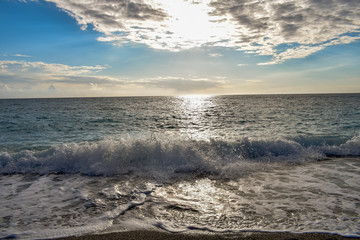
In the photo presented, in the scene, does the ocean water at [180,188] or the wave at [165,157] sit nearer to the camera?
the ocean water at [180,188]

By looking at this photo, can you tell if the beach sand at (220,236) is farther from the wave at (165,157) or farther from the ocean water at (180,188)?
the wave at (165,157)

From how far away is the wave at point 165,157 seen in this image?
315 inches

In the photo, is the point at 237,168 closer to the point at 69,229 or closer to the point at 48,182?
the point at 69,229

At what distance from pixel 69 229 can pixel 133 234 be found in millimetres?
1270

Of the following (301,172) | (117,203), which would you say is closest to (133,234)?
(117,203)

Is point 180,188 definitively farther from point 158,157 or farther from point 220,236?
point 158,157

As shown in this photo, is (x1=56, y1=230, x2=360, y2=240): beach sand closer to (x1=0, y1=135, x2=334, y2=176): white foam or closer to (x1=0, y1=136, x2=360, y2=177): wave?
→ (x1=0, y1=136, x2=360, y2=177): wave

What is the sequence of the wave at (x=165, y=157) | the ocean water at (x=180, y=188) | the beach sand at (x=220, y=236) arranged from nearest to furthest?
the beach sand at (x=220, y=236) < the ocean water at (x=180, y=188) < the wave at (x=165, y=157)

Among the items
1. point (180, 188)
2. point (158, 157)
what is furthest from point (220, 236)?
point (158, 157)

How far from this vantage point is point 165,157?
9000 mm

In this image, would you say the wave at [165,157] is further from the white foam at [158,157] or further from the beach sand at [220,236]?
the beach sand at [220,236]

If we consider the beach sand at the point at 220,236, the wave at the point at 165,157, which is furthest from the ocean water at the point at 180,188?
the beach sand at the point at 220,236

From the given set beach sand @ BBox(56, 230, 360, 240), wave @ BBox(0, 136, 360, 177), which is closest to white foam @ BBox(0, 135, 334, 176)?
wave @ BBox(0, 136, 360, 177)

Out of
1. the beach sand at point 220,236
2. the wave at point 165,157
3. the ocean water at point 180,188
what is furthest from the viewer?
the wave at point 165,157
